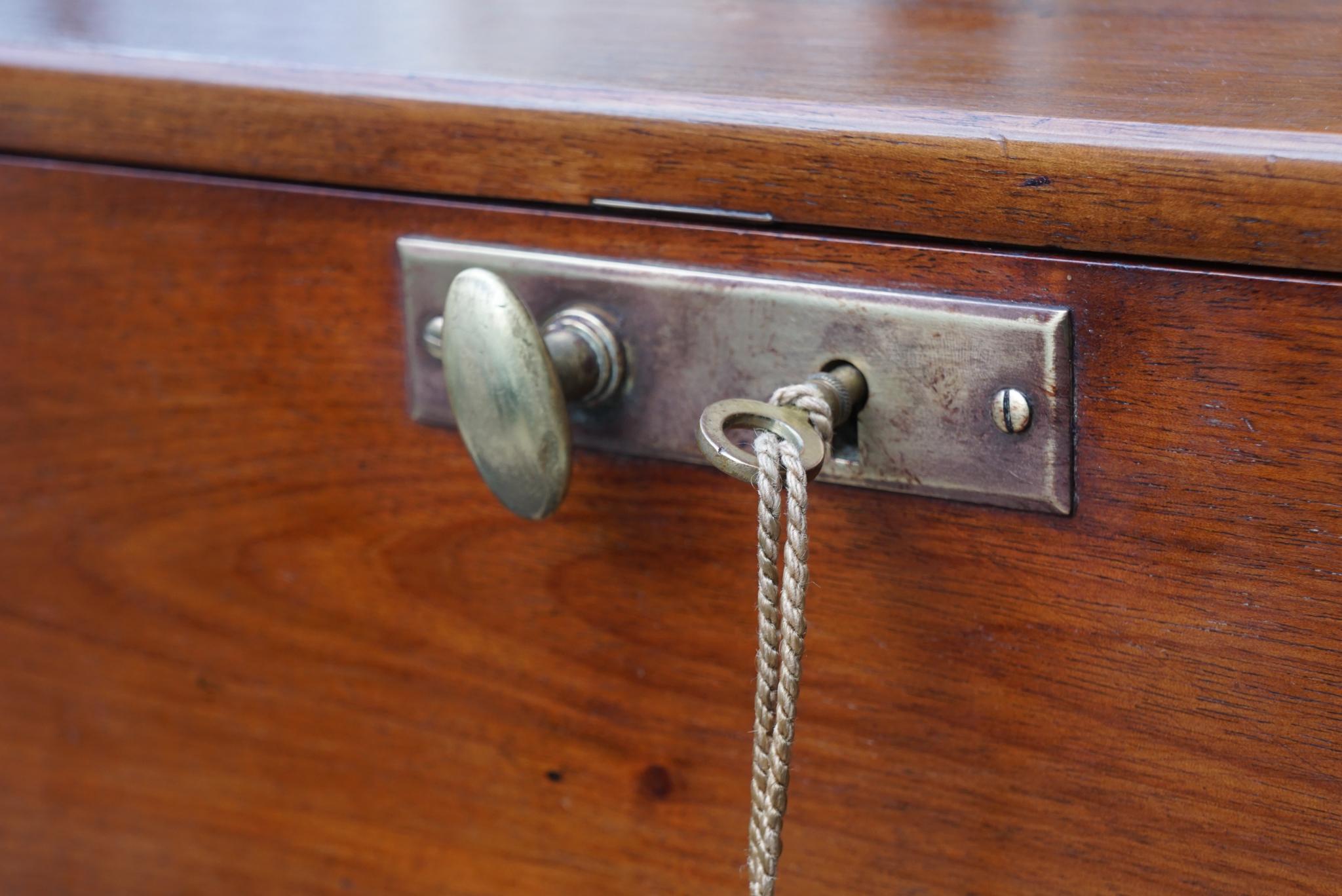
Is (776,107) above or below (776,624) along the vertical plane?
above

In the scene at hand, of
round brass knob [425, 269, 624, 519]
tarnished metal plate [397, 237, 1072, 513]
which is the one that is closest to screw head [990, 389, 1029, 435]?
tarnished metal plate [397, 237, 1072, 513]

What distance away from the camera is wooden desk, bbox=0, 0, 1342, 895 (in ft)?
1.06

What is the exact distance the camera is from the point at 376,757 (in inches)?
18.6

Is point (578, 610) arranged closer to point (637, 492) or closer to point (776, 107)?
point (637, 492)

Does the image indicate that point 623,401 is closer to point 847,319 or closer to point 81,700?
point 847,319

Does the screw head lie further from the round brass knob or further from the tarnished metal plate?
the round brass knob

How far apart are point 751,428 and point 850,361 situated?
0.04 meters

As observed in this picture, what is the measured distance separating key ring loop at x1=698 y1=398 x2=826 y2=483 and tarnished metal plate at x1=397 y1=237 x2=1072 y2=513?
35mm

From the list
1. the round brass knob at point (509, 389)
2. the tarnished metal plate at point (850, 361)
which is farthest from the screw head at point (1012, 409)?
the round brass knob at point (509, 389)

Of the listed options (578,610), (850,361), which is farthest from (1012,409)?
(578,610)

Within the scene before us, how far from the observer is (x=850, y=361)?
1.16 ft

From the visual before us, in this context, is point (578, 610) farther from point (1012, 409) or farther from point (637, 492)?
point (1012, 409)

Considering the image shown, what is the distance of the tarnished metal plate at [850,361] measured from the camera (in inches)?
13.2

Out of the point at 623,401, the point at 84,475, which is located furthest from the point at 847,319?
the point at 84,475
